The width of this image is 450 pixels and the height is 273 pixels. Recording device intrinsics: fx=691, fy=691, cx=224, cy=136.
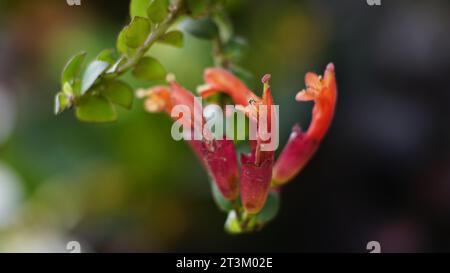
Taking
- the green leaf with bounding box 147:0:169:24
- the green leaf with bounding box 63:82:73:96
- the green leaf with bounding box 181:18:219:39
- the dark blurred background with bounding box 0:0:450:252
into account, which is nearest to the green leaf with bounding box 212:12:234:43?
the green leaf with bounding box 181:18:219:39

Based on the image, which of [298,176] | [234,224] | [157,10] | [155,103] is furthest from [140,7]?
[298,176]

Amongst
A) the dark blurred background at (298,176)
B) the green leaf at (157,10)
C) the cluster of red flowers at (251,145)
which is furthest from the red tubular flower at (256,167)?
the dark blurred background at (298,176)

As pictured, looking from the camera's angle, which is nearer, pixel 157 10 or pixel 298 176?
pixel 157 10

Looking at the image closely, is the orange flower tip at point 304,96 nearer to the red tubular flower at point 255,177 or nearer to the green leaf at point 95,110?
the red tubular flower at point 255,177

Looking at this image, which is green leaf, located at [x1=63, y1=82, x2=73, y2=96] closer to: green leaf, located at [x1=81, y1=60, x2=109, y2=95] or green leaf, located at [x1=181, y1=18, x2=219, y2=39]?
green leaf, located at [x1=81, y1=60, x2=109, y2=95]

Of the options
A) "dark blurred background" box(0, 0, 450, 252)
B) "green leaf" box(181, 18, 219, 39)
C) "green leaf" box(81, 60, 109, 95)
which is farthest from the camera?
"dark blurred background" box(0, 0, 450, 252)

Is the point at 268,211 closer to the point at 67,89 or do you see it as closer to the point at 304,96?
the point at 304,96

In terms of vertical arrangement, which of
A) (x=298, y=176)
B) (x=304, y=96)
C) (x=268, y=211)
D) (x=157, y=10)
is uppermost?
(x=157, y=10)

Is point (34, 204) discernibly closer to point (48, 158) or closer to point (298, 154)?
point (48, 158)
